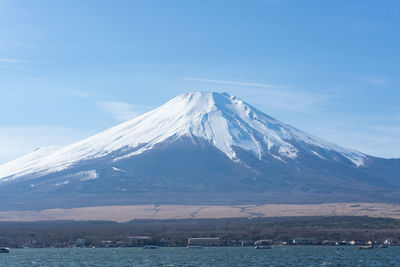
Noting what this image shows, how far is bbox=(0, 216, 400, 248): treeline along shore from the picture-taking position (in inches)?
4241

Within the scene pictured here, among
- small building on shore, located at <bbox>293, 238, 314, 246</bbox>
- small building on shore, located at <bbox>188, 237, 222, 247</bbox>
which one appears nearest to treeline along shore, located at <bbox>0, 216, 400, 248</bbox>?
small building on shore, located at <bbox>293, 238, 314, 246</bbox>

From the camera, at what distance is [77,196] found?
189 metres

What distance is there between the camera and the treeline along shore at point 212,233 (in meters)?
108

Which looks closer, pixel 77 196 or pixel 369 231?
pixel 369 231

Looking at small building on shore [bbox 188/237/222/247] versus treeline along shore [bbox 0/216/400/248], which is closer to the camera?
small building on shore [bbox 188/237/222/247]

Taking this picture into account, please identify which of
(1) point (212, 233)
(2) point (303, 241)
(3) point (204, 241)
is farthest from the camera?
(1) point (212, 233)

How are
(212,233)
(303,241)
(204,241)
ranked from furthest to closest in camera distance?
(212,233), (204,241), (303,241)

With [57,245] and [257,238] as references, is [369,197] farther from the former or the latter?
[57,245]

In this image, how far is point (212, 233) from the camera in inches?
4505

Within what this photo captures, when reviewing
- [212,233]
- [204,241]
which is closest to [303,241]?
[204,241]

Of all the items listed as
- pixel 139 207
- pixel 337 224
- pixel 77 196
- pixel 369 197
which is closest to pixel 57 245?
pixel 337 224

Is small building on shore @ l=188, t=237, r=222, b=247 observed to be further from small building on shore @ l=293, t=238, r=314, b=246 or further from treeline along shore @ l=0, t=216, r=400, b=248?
small building on shore @ l=293, t=238, r=314, b=246

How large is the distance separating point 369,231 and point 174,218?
46976 mm

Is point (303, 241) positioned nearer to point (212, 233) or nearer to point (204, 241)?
point (204, 241)
